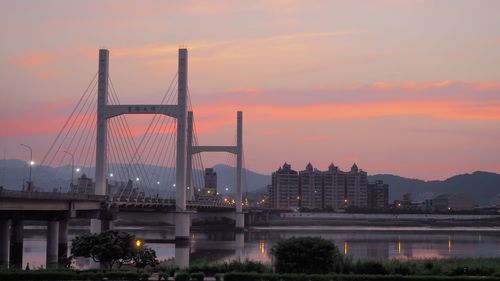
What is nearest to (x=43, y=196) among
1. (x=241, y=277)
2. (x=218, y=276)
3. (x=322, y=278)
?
(x=218, y=276)

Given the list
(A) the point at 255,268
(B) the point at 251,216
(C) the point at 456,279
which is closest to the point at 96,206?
(A) the point at 255,268

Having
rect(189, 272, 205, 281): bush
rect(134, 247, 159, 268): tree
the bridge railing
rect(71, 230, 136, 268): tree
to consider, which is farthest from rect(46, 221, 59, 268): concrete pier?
rect(189, 272, 205, 281): bush

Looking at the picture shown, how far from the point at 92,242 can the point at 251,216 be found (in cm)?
13670

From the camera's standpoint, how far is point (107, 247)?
36.8 meters

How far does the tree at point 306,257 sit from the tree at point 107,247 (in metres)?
7.89

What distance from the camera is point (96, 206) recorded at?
68.1 metres

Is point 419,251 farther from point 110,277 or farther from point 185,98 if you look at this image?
point 110,277

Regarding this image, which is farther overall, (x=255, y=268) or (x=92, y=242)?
(x=92, y=242)

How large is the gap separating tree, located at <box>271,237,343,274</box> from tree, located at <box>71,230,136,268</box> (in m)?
7.89

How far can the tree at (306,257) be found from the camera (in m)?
33.7

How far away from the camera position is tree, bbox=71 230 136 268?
121 ft

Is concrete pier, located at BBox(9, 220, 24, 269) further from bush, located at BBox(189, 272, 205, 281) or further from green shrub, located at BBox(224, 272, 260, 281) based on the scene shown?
green shrub, located at BBox(224, 272, 260, 281)

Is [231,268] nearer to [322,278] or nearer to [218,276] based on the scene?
[218,276]

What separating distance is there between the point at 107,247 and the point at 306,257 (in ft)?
32.5
